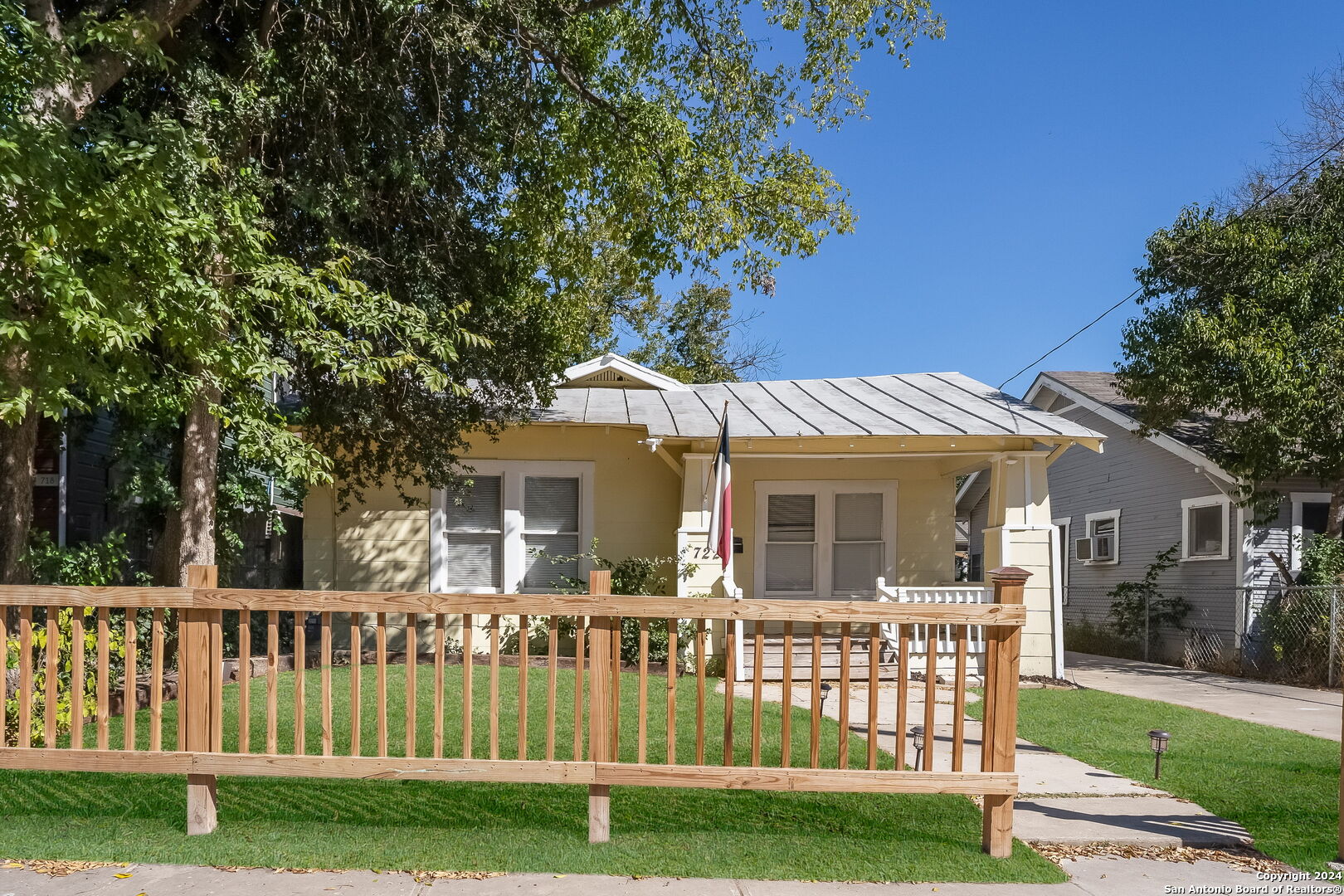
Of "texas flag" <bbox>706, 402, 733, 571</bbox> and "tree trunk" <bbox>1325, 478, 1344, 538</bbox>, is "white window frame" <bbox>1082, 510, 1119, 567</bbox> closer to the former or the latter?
"tree trunk" <bbox>1325, 478, 1344, 538</bbox>

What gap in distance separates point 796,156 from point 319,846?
9.60 metres

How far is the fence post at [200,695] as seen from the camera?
486cm

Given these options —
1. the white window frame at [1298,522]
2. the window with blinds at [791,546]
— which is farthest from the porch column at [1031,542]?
the white window frame at [1298,522]

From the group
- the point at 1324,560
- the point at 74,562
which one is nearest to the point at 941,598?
the point at 1324,560

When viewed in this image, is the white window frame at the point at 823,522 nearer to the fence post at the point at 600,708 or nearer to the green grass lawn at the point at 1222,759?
the green grass lawn at the point at 1222,759

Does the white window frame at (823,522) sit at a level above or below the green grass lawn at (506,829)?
above

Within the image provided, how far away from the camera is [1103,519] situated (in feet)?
65.1

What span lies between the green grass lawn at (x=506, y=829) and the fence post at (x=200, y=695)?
0.14 meters

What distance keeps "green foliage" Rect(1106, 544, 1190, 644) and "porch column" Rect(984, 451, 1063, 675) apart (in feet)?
21.4

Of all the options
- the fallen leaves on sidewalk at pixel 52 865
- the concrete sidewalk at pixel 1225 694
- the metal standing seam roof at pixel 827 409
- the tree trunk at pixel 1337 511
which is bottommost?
the concrete sidewalk at pixel 1225 694

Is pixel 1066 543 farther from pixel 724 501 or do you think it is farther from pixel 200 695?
pixel 200 695

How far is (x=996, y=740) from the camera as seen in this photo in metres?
4.78

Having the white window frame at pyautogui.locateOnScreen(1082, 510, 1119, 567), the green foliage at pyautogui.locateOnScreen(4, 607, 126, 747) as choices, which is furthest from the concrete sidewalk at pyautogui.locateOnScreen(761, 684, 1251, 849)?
the white window frame at pyautogui.locateOnScreen(1082, 510, 1119, 567)

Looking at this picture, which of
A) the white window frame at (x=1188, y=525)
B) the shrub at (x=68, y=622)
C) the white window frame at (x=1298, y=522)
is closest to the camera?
the shrub at (x=68, y=622)
